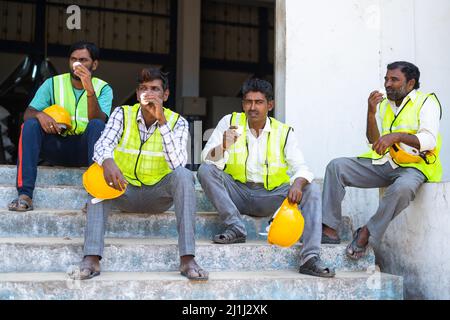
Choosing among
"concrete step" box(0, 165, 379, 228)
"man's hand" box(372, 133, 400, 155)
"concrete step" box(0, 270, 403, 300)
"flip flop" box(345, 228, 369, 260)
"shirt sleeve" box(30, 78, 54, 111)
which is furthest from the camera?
"shirt sleeve" box(30, 78, 54, 111)

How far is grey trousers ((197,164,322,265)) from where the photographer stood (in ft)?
12.2

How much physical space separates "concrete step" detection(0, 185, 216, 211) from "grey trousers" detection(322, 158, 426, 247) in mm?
1768

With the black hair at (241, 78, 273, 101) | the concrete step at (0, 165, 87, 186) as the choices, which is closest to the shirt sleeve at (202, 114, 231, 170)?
the black hair at (241, 78, 273, 101)

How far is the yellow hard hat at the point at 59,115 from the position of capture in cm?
435

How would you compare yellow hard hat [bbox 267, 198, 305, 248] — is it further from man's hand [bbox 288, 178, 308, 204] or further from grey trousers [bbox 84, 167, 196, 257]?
grey trousers [bbox 84, 167, 196, 257]

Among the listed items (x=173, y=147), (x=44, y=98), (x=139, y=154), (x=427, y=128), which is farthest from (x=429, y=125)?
(x=44, y=98)

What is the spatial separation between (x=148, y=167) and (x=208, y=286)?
90cm

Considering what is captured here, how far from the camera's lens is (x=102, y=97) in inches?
182

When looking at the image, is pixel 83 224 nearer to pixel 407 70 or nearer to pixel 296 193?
pixel 296 193

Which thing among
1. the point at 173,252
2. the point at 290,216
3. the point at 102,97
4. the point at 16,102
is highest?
the point at 16,102

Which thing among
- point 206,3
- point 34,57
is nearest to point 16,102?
point 34,57

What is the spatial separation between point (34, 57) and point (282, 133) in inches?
245
